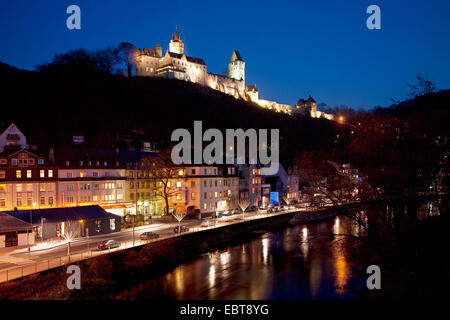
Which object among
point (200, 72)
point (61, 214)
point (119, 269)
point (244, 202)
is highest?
point (200, 72)

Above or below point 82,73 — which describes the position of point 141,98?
below

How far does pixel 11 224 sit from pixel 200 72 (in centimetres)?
10608

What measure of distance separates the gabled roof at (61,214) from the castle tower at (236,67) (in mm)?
125105

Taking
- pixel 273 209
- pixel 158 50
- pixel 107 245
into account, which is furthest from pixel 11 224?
pixel 158 50

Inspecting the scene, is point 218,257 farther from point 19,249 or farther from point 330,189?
point 330,189

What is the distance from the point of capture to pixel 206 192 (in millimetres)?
46281

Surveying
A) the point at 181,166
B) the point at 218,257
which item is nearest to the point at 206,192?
the point at 181,166

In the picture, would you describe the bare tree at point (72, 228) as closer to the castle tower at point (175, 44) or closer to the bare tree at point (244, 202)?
the bare tree at point (244, 202)

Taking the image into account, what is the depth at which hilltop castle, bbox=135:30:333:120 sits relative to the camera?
116062mm

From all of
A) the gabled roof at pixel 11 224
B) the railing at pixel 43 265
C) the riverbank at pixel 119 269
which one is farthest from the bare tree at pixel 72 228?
the riverbank at pixel 119 269

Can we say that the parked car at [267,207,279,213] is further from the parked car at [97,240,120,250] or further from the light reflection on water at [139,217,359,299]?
the parked car at [97,240,120,250]

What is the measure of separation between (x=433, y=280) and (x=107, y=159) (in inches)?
1450

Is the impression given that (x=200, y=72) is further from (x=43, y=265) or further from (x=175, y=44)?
(x=43, y=265)

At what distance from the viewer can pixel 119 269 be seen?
23781 millimetres
